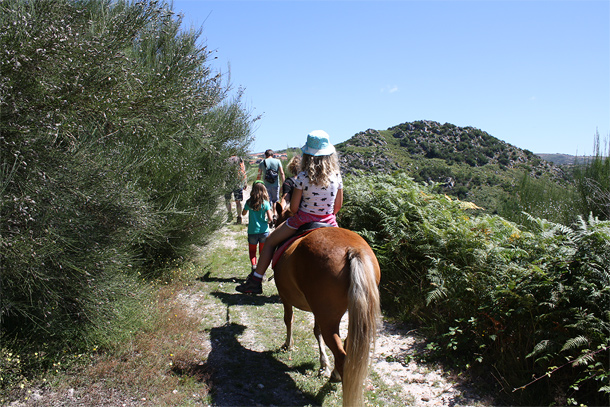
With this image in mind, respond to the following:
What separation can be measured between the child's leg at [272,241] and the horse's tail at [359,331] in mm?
1514

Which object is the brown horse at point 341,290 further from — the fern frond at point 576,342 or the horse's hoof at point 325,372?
the fern frond at point 576,342

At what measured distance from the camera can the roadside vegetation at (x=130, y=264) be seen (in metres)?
3.53

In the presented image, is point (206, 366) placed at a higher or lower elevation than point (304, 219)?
lower

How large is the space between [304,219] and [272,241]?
0.54 meters

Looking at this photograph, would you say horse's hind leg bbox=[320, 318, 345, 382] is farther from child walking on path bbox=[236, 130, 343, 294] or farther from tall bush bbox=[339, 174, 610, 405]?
tall bush bbox=[339, 174, 610, 405]

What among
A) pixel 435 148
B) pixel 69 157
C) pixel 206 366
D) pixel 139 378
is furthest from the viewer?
pixel 435 148

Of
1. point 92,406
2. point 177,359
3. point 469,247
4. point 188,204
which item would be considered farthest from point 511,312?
point 188,204

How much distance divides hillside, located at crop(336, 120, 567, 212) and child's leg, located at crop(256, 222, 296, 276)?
2761cm

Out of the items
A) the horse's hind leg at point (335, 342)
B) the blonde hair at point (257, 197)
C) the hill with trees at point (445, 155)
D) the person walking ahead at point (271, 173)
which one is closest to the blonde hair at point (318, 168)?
the horse's hind leg at point (335, 342)

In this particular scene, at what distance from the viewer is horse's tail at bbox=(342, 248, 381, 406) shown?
3.49 meters

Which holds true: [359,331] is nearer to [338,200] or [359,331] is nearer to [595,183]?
[338,200]

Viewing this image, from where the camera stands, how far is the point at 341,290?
12.3 feet

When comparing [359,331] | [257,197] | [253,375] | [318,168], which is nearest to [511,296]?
[359,331]

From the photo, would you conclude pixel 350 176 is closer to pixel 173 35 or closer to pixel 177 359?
pixel 173 35
